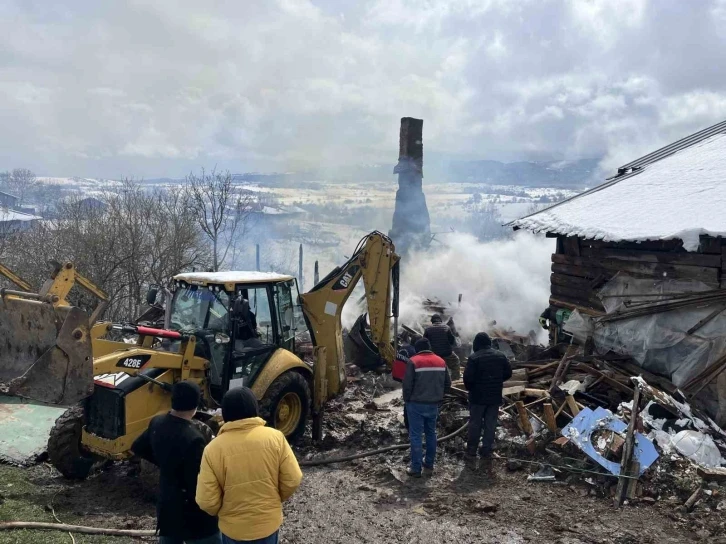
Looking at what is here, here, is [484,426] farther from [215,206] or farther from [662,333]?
[215,206]

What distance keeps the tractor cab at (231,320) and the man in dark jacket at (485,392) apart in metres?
2.86

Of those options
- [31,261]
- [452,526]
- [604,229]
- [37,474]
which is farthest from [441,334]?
[31,261]

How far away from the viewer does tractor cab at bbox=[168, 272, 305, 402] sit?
740 centimetres

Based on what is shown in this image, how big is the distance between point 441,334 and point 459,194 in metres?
32.7

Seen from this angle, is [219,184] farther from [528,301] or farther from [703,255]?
[703,255]

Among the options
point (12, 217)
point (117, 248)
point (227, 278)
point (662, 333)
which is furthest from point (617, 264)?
point (12, 217)

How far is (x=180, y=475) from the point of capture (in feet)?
12.9

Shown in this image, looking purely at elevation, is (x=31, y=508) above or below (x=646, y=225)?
below

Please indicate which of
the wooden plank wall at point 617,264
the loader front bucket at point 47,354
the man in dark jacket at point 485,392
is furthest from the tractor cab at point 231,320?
the wooden plank wall at point 617,264

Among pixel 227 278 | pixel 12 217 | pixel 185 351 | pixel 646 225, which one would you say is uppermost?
pixel 646 225

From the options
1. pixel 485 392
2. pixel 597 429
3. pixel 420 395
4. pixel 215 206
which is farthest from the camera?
pixel 215 206

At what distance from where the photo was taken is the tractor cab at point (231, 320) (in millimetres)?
7398

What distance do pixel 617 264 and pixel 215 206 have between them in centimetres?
1752

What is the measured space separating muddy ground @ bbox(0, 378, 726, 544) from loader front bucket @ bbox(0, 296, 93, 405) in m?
1.27
